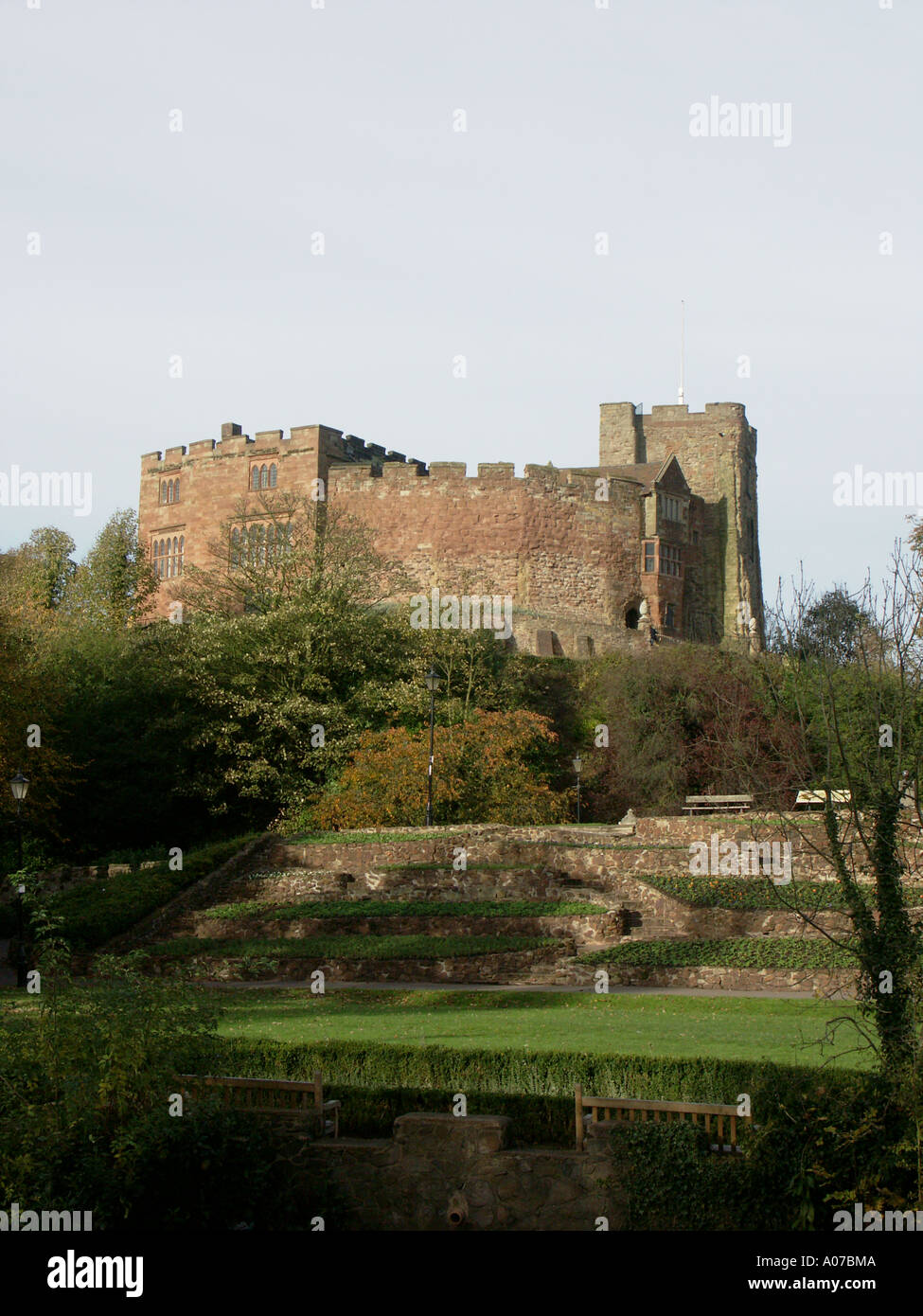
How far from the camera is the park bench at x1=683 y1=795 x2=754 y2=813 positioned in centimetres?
3344

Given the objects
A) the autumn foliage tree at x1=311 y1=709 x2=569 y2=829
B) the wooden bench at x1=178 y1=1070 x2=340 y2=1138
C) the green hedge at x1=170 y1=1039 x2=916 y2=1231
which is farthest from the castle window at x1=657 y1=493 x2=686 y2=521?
the wooden bench at x1=178 y1=1070 x2=340 y2=1138

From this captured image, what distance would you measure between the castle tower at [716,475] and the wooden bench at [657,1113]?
46.9 meters

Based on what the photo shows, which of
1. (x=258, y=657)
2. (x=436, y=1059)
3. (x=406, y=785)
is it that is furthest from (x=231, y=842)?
(x=436, y=1059)

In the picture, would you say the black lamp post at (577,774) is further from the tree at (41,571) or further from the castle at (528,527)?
the tree at (41,571)

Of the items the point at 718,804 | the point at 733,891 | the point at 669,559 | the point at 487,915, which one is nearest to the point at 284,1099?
the point at 487,915

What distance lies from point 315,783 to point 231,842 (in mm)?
5699

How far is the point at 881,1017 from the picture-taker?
37.8 feet

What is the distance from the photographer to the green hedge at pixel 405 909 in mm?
25109

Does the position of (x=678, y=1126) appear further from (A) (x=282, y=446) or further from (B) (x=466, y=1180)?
(A) (x=282, y=446)

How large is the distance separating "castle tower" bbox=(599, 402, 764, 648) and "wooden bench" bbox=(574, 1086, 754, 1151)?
46911mm

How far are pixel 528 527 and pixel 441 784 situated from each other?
23.9 metres

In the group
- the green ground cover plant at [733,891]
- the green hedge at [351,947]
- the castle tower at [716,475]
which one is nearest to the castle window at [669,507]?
the castle tower at [716,475]

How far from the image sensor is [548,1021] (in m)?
17.4
